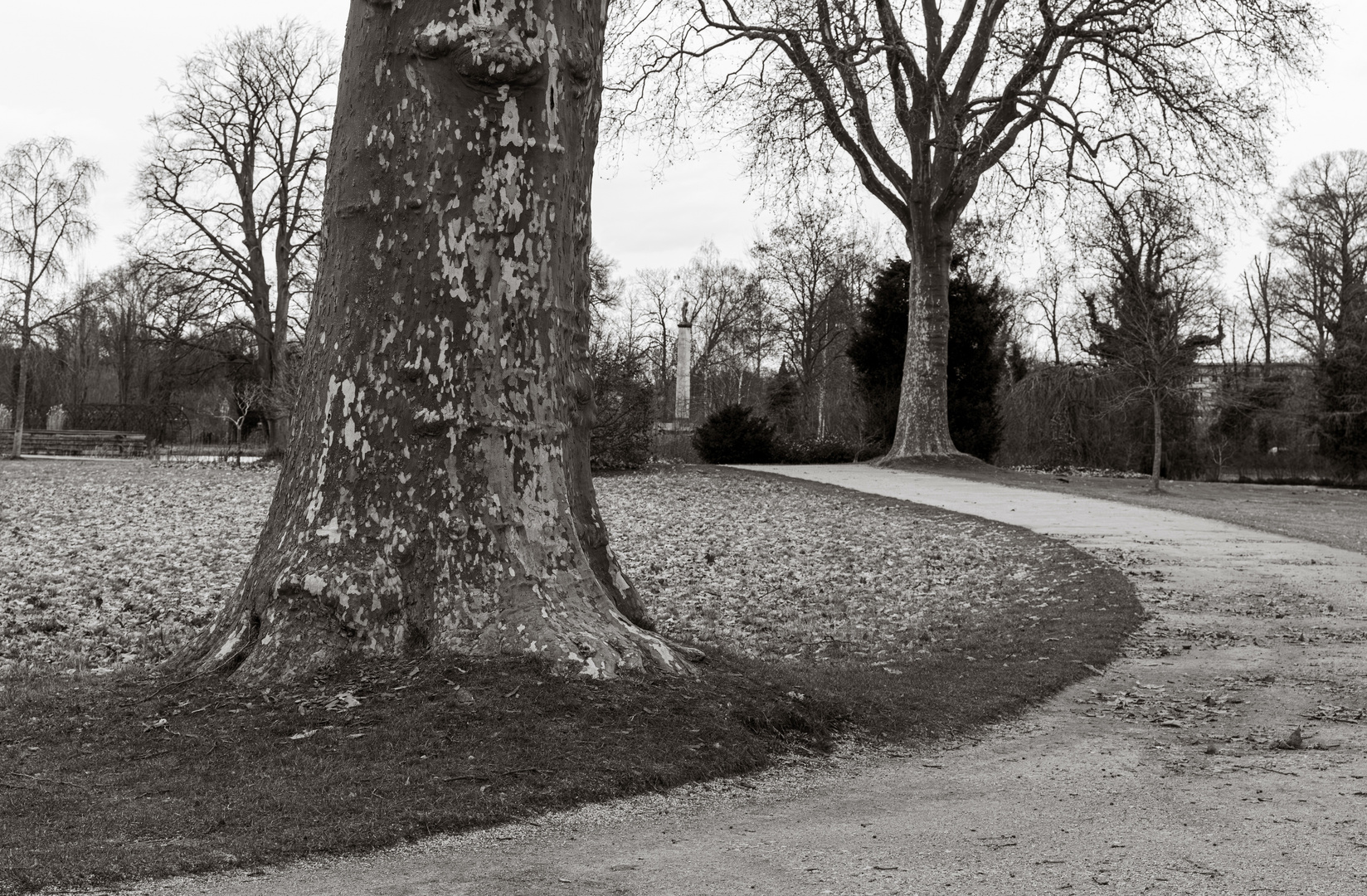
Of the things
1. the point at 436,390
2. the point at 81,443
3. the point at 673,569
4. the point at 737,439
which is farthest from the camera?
the point at 81,443

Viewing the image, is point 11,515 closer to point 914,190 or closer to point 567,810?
point 567,810

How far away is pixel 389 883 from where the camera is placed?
3.32m

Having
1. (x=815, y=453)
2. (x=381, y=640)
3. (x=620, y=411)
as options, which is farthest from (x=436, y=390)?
(x=815, y=453)

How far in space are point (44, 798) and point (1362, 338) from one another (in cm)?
4356

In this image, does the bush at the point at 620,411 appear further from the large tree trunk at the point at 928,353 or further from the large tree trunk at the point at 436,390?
the large tree trunk at the point at 436,390

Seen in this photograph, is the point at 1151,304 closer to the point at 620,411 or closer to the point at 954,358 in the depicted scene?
the point at 954,358

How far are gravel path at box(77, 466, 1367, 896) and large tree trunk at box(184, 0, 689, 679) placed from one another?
1.13 metres

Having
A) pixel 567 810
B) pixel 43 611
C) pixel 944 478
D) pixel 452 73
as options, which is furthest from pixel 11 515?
pixel 944 478

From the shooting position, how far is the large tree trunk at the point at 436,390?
16.1 feet

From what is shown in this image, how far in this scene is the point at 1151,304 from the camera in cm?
3675

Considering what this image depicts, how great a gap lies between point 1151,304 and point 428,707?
120ft

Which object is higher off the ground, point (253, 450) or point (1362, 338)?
point (1362, 338)

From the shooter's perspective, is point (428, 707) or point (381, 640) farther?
point (381, 640)

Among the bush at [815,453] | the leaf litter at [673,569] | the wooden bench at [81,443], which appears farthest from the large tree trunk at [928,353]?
the wooden bench at [81,443]
